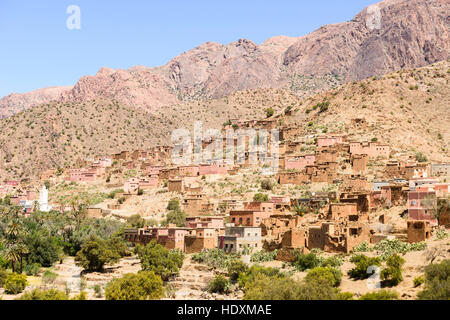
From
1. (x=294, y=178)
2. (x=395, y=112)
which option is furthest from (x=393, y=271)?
(x=395, y=112)

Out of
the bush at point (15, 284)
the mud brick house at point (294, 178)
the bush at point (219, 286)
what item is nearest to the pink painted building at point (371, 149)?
the mud brick house at point (294, 178)

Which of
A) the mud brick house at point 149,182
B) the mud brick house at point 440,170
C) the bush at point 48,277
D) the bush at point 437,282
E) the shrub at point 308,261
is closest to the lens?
the bush at point 437,282

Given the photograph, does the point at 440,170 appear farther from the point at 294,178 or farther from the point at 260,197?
the point at 260,197

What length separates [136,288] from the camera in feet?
124

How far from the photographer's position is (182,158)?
3344 inches

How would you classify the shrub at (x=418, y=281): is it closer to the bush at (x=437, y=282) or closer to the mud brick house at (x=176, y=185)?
the bush at (x=437, y=282)

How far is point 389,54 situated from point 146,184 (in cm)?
9812

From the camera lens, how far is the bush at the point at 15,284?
42.0 m

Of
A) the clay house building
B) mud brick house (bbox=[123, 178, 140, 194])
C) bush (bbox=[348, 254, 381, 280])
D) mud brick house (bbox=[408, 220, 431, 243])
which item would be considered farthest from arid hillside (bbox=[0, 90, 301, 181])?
bush (bbox=[348, 254, 381, 280])

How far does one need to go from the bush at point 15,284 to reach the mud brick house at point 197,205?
1865 cm

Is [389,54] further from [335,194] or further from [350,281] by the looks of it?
[350,281]

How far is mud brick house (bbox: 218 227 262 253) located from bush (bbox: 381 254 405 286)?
466 inches

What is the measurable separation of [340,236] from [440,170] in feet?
64.5

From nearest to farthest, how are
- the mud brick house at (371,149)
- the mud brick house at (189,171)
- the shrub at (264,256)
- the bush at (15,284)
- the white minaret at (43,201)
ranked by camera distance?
the bush at (15,284), the shrub at (264,256), the mud brick house at (371,149), the mud brick house at (189,171), the white minaret at (43,201)
